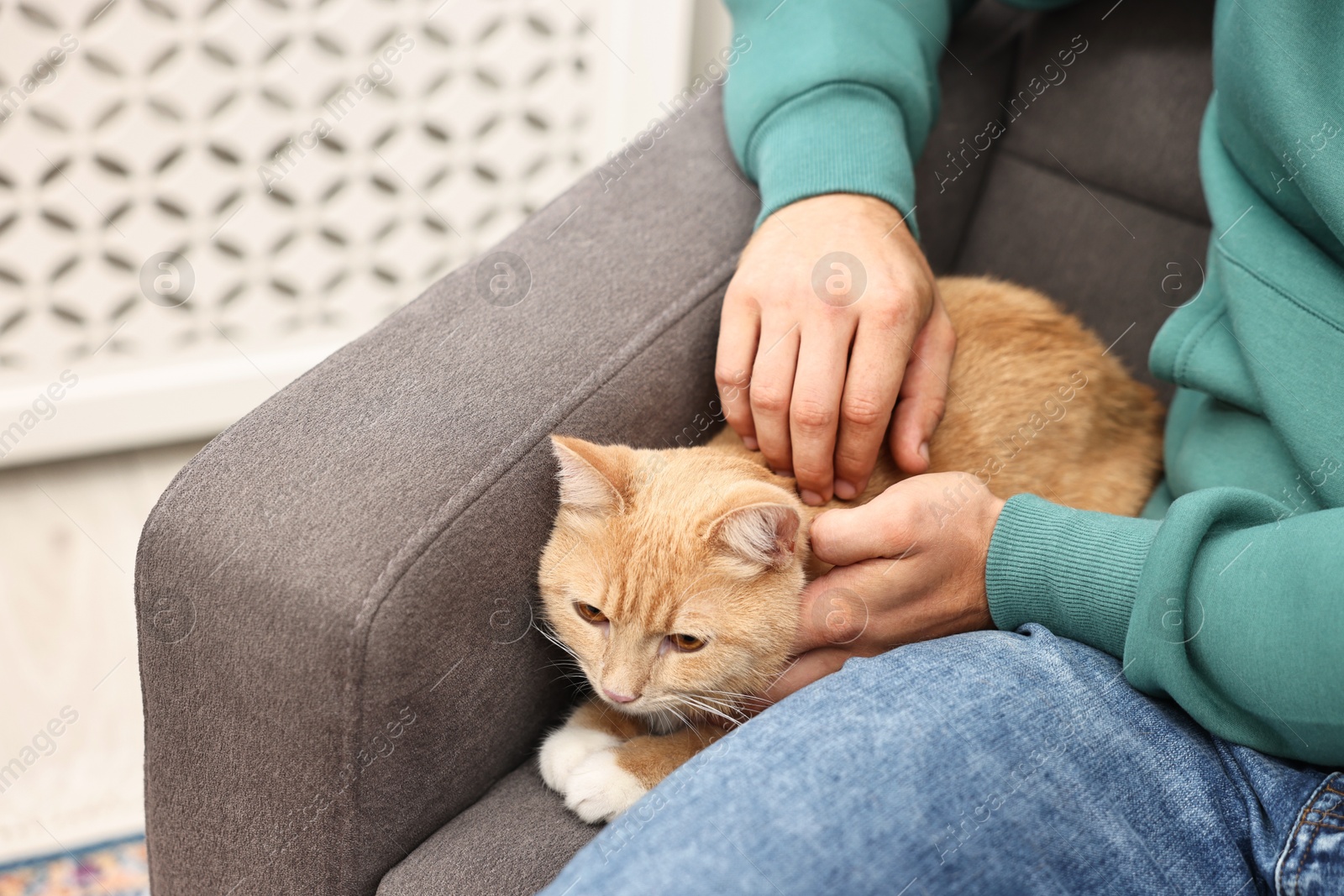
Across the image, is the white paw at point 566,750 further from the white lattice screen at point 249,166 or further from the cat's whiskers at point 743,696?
the white lattice screen at point 249,166

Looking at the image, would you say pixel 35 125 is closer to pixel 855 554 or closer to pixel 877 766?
pixel 855 554

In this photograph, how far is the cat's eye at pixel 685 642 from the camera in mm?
1117

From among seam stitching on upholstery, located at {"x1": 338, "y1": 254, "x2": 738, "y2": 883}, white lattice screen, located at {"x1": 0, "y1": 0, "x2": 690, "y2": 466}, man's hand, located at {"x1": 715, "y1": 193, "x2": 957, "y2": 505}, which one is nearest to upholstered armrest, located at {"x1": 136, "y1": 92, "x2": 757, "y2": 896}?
seam stitching on upholstery, located at {"x1": 338, "y1": 254, "x2": 738, "y2": 883}

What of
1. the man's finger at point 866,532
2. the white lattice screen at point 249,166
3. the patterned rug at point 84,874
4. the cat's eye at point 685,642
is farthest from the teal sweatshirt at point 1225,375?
the patterned rug at point 84,874

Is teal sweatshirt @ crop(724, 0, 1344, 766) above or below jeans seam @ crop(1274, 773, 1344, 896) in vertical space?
above

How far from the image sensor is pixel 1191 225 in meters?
1.48

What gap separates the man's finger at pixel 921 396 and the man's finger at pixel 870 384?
64 mm

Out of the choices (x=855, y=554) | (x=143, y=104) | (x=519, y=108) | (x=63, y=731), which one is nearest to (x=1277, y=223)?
(x=855, y=554)

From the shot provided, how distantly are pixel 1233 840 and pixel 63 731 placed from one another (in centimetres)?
179

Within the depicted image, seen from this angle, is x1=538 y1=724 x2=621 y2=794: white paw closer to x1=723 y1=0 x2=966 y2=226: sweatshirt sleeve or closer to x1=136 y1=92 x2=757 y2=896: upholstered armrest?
x1=136 y1=92 x2=757 y2=896: upholstered armrest

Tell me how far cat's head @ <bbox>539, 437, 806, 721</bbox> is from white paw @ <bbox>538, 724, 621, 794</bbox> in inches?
1.7

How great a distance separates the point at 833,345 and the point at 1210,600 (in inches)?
16.9

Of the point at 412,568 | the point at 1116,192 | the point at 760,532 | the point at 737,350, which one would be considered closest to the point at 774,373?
the point at 737,350

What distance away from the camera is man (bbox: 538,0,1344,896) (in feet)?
2.53
